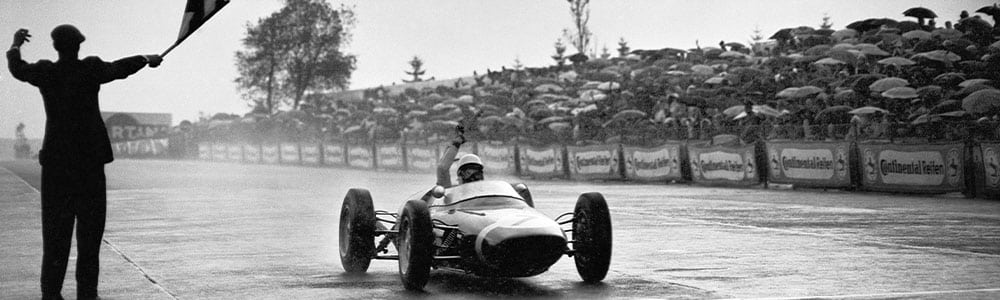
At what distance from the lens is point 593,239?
10.9 metres

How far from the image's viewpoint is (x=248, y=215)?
21859 millimetres

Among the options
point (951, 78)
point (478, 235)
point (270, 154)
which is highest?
point (951, 78)

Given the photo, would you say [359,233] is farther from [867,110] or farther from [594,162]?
[594,162]

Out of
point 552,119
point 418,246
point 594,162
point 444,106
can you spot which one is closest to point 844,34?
point 594,162

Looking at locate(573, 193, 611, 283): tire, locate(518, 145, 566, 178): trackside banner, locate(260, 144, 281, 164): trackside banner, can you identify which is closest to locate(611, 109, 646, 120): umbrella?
locate(518, 145, 566, 178): trackside banner

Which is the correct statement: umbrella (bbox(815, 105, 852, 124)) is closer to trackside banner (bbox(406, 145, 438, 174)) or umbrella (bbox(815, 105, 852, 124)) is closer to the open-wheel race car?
the open-wheel race car

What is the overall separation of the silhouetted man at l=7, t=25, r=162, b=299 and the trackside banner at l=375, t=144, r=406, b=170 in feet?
142

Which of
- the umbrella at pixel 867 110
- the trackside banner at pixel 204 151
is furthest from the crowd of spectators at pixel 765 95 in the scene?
the trackside banner at pixel 204 151

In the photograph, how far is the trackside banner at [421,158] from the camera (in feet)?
162

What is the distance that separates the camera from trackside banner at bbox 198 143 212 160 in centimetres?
8131

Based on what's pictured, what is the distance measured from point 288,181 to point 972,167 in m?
22.0

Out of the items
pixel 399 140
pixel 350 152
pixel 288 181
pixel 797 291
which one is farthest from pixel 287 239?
pixel 350 152

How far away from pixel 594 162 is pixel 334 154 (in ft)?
79.7

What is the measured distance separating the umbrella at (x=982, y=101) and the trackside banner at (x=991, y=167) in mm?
2279
